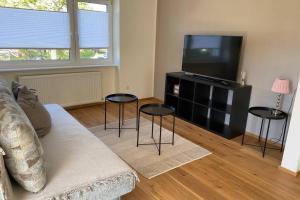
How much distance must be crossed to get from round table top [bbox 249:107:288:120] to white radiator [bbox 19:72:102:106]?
8.81 feet

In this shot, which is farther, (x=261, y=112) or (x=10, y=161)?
(x=261, y=112)

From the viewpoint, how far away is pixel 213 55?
344 centimetres

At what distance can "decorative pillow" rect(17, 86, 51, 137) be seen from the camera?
1928 millimetres

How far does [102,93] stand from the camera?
446 centimetres

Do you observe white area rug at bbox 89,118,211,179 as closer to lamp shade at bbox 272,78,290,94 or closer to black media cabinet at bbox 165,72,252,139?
black media cabinet at bbox 165,72,252,139

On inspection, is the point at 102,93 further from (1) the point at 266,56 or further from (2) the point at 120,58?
(1) the point at 266,56

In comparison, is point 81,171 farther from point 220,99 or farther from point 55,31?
point 55,31

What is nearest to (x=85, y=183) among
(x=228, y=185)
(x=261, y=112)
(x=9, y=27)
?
(x=228, y=185)

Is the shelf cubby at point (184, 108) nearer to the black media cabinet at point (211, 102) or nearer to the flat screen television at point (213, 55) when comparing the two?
the black media cabinet at point (211, 102)

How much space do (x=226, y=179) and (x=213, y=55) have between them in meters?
1.83

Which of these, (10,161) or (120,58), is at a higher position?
(120,58)

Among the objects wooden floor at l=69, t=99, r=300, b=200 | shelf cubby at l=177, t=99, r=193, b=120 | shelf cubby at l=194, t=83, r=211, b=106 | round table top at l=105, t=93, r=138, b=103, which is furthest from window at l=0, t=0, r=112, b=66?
wooden floor at l=69, t=99, r=300, b=200

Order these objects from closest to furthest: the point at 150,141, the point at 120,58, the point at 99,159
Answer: the point at 99,159 → the point at 150,141 → the point at 120,58

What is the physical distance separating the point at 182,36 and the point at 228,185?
278cm
